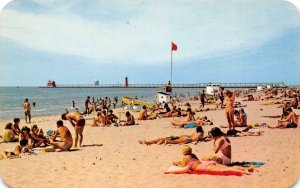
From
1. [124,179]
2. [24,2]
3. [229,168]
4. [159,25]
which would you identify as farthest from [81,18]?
[229,168]

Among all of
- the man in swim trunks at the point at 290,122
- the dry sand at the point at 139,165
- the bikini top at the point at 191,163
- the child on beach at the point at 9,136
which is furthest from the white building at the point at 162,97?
the bikini top at the point at 191,163

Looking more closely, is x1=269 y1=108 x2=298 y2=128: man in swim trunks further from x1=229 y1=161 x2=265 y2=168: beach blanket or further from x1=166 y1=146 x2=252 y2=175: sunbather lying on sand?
x1=166 y1=146 x2=252 y2=175: sunbather lying on sand

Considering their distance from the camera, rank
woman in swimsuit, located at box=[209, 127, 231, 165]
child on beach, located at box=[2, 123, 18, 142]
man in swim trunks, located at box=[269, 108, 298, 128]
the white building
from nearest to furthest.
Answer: woman in swimsuit, located at box=[209, 127, 231, 165]
child on beach, located at box=[2, 123, 18, 142]
man in swim trunks, located at box=[269, 108, 298, 128]
the white building

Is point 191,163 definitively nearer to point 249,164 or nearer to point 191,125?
point 249,164

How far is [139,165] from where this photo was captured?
7.01 m

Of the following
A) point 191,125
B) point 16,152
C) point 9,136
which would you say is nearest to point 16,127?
point 9,136

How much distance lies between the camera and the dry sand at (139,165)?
6156 millimetres

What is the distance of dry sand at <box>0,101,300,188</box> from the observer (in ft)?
20.2

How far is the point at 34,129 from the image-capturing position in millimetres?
9156

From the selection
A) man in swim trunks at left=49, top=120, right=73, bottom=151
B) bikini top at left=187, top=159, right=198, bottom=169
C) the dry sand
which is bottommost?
the dry sand

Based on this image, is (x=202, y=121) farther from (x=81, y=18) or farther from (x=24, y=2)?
(x=24, y=2)

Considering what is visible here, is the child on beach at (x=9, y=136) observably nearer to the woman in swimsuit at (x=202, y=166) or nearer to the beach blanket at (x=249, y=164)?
the woman in swimsuit at (x=202, y=166)

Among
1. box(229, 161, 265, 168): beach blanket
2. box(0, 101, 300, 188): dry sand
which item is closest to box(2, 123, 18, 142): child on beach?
box(0, 101, 300, 188): dry sand

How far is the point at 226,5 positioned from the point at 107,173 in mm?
4489
